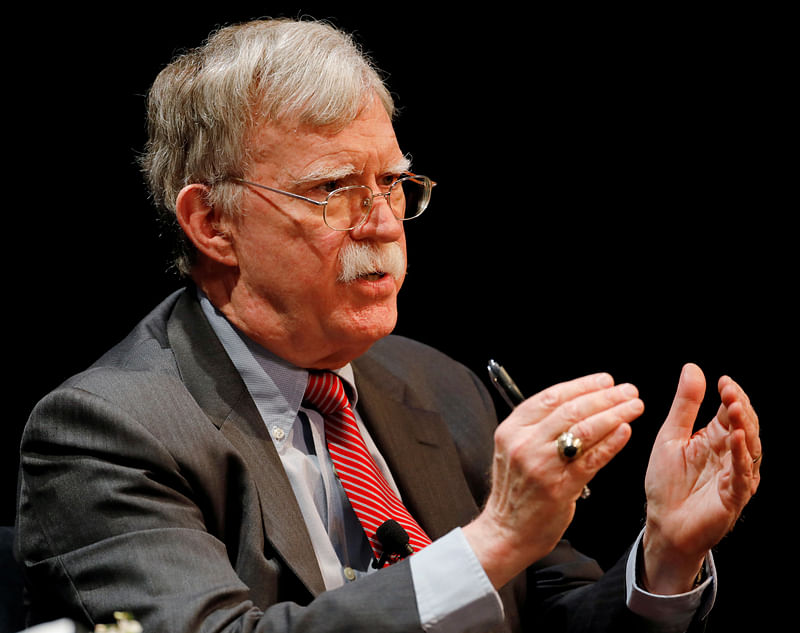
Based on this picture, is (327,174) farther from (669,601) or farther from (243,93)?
(669,601)

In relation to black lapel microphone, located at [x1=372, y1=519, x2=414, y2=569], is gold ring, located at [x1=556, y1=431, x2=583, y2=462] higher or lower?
higher

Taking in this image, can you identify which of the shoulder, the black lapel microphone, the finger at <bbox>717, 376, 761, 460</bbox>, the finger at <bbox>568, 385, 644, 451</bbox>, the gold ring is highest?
the finger at <bbox>568, 385, 644, 451</bbox>

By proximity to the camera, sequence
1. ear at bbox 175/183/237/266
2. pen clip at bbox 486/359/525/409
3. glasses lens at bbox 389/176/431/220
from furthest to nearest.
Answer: glasses lens at bbox 389/176/431/220
ear at bbox 175/183/237/266
pen clip at bbox 486/359/525/409

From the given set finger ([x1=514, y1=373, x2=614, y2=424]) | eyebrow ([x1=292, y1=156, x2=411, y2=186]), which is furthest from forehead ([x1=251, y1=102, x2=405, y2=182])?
finger ([x1=514, y1=373, x2=614, y2=424])

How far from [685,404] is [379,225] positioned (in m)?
0.73

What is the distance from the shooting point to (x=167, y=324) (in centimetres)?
223

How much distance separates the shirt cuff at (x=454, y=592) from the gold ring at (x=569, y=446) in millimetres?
241

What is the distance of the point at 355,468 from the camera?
2.17 meters

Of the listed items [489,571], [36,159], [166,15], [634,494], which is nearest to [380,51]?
[166,15]

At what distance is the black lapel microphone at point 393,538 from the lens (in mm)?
1965

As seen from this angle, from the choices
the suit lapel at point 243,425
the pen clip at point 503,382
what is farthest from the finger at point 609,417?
the suit lapel at point 243,425

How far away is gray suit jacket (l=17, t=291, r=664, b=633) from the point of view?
172 cm

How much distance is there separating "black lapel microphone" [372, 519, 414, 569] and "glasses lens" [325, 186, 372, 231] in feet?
2.04

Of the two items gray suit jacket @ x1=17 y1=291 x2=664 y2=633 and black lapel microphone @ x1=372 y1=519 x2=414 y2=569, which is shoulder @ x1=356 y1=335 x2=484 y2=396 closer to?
gray suit jacket @ x1=17 y1=291 x2=664 y2=633
